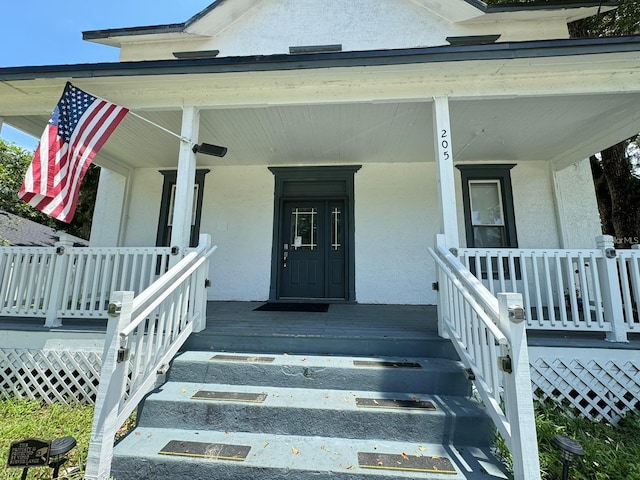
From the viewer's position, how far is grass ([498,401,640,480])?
198cm

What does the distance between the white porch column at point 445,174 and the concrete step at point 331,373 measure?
1389 mm

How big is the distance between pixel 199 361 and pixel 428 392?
6.71ft

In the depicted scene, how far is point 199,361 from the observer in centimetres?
272

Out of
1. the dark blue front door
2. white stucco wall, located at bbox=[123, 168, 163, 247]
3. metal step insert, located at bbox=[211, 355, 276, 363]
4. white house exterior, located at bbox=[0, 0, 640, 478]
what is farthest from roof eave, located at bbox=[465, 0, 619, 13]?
white stucco wall, located at bbox=[123, 168, 163, 247]

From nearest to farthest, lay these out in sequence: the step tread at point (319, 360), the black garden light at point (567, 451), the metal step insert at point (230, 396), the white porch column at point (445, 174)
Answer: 1. the black garden light at point (567, 451)
2. the metal step insert at point (230, 396)
3. the step tread at point (319, 360)
4. the white porch column at point (445, 174)

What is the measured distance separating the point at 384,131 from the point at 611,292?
3.44m

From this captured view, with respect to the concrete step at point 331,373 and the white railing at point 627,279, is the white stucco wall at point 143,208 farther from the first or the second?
the white railing at point 627,279

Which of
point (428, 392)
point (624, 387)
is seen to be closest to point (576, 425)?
point (624, 387)

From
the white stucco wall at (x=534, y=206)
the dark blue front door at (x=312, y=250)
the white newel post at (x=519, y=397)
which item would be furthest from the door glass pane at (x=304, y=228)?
the white newel post at (x=519, y=397)

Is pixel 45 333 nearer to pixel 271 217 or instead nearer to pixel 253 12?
pixel 271 217

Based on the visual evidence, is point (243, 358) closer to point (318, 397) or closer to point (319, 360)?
point (319, 360)

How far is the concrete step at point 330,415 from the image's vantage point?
2.13m

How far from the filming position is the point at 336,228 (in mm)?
5898

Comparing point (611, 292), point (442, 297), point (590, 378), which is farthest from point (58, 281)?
Result: point (611, 292)
